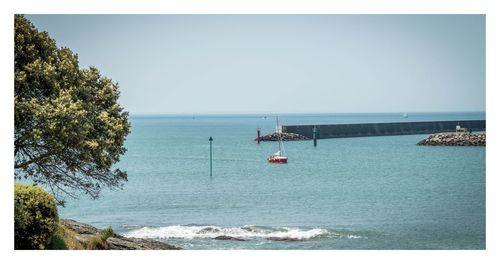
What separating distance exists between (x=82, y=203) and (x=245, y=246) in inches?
573

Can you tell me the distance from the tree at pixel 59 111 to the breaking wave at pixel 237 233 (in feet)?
30.9

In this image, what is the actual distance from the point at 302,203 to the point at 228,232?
36.4 ft

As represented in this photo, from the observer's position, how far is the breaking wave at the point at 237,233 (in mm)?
26812

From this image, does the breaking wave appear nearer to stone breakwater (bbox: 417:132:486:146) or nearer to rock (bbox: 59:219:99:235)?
rock (bbox: 59:219:99:235)

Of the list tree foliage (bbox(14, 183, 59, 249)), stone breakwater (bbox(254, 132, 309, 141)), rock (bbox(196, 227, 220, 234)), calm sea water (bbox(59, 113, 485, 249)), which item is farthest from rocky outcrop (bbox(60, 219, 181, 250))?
stone breakwater (bbox(254, 132, 309, 141))

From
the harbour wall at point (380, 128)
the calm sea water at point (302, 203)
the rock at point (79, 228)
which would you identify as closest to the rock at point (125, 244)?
the rock at point (79, 228)

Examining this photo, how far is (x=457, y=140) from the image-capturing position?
82.0 metres

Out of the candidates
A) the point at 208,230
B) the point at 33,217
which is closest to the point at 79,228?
the point at 33,217

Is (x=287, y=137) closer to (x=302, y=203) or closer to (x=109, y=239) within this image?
(x=302, y=203)

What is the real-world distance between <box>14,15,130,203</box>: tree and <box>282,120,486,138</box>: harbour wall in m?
78.7

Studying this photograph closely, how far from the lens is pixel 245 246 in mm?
24891

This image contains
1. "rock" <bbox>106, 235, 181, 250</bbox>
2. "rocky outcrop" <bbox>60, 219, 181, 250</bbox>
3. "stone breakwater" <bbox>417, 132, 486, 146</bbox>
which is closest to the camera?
"rocky outcrop" <bbox>60, 219, 181, 250</bbox>

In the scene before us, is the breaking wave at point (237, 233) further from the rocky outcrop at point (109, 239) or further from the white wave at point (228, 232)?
the rocky outcrop at point (109, 239)

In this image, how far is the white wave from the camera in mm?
26891
